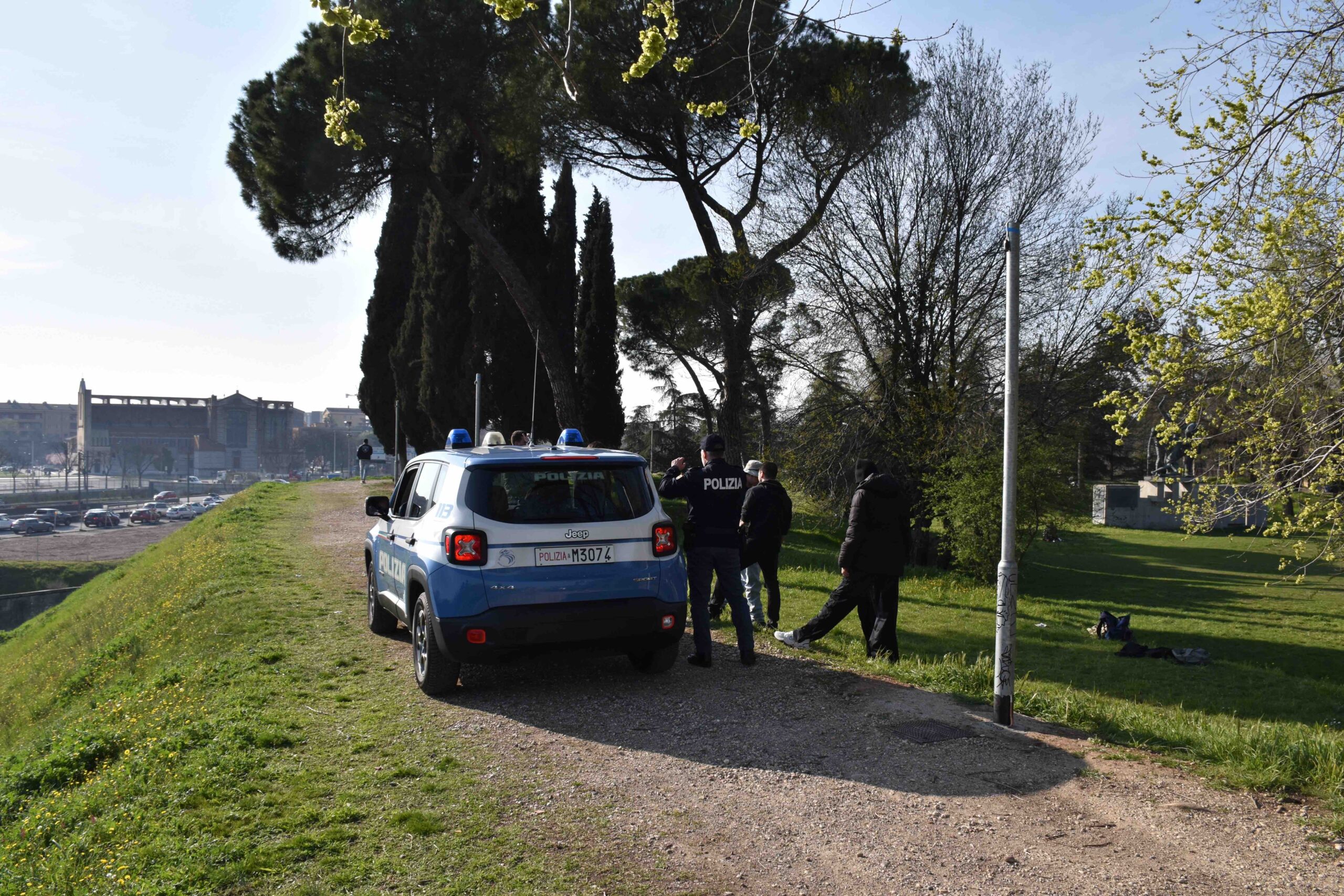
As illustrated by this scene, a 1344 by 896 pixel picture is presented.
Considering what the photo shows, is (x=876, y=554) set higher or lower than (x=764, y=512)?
lower

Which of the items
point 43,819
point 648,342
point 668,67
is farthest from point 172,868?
point 648,342

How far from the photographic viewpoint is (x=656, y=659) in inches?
270

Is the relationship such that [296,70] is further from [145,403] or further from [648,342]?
[145,403]

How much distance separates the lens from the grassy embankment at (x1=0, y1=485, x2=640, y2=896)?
3.71 meters

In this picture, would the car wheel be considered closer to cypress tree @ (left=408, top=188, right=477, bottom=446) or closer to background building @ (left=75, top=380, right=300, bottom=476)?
cypress tree @ (left=408, top=188, right=477, bottom=446)

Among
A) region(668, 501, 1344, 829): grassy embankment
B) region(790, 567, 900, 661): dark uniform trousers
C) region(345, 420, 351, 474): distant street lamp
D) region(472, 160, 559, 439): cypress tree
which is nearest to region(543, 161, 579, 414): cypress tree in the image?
region(472, 160, 559, 439): cypress tree

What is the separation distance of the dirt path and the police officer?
2.14ft

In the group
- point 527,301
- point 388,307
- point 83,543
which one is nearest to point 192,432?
point 83,543

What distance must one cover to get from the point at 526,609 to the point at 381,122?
1612 cm

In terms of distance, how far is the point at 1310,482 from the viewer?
9266mm

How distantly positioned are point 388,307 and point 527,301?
19.5 metres

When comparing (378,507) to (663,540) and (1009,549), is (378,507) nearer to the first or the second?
(663,540)

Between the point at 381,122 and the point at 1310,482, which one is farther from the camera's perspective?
the point at 381,122

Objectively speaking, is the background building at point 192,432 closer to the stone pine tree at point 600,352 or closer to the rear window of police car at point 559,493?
the stone pine tree at point 600,352
